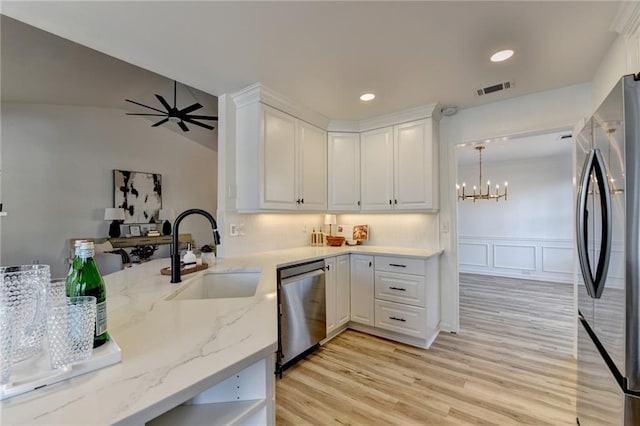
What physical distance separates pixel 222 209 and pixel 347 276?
1503 mm

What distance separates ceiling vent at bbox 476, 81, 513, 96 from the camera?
99.7 inches

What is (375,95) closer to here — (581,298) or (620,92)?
(620,92)

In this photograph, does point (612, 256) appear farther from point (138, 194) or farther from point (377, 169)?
point (138, 194)

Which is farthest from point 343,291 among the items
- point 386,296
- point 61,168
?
point 61,168

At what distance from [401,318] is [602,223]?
1.94m

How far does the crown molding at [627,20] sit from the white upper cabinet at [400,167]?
146 centimetres

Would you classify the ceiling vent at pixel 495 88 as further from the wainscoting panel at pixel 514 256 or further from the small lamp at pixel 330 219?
the wainscoting panel at pixel 514 256

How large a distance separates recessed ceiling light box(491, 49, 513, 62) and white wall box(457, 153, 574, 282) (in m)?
3.35

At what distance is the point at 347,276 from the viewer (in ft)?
10.3

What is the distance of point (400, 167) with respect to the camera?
321 cm

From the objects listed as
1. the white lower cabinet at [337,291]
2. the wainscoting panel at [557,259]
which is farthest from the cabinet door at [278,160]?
the wainscoting panel at [557,259]

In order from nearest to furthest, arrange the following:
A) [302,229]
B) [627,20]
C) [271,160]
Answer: [627,20], [271,160], [302,229]

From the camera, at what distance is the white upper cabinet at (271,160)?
104 inches

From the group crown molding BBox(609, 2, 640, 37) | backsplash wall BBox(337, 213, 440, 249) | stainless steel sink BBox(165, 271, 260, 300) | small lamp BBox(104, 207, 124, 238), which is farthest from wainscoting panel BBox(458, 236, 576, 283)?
small lamp BBox(104, 207, 124, 238)
